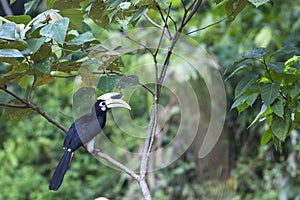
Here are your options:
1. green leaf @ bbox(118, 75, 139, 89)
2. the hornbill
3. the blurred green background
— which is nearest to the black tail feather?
the hornbill

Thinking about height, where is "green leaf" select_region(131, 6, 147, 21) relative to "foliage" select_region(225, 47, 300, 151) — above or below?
above

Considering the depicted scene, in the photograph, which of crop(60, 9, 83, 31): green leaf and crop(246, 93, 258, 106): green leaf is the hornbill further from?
crop(246, 93, 258, 106): green leaf

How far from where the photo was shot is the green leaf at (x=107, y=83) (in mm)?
1174

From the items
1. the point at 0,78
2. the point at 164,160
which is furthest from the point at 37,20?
the point at 164,160

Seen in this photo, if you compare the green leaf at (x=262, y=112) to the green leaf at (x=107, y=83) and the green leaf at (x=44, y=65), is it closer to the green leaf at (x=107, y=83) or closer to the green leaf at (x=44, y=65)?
the green leaf at (x=107, y=83)

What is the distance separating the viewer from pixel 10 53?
1.06 metres

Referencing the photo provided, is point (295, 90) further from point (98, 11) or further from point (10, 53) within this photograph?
point (10, 53)

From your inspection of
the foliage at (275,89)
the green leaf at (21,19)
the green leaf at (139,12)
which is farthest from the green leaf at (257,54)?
the green leaf at (21,19)

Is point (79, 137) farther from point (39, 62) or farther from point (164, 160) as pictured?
point (164, 160)

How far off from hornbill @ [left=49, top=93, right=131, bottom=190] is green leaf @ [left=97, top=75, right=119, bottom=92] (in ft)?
0.59

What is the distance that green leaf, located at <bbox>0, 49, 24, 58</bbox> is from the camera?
1.05 metres

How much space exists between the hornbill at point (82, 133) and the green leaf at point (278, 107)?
Result: 0.42m

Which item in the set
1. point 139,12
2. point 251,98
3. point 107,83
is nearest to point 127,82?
point 107,83

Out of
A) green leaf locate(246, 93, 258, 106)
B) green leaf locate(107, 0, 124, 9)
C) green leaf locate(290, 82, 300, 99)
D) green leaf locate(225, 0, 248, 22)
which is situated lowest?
green leaf locate(246, 93, 258, 106)
